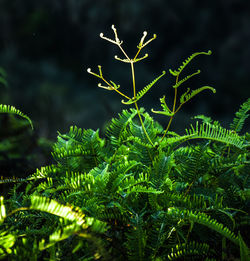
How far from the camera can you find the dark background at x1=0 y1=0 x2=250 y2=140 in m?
6.87

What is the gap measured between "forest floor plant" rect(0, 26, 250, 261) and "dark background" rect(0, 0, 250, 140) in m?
3.84

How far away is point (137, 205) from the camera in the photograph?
2.92 feet

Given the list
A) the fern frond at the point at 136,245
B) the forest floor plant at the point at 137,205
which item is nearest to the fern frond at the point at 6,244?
the forest floor plant at the point at 137,205

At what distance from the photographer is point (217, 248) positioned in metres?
0.88

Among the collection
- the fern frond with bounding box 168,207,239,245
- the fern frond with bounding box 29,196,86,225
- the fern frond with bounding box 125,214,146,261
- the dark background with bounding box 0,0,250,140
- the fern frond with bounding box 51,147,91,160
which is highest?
the dark background with bounding box 0,0,250,140

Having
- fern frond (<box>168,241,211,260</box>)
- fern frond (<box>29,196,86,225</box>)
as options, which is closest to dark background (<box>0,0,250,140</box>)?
fern frond (<box>168,241,211,260</box>)

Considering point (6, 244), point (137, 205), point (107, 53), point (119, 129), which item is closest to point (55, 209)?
point (6, 244)

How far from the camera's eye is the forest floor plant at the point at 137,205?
2.35 feet

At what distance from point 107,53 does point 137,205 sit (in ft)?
29.5

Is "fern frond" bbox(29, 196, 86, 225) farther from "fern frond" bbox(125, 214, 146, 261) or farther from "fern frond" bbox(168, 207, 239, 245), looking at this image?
"fern frond" bbox(168, 207, 239, 245)

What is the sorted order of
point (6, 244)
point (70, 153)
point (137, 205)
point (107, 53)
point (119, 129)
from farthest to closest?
point (107, 53)
point (119, 129)
point (70, 153)
point (137, 205)
point (6, 244)

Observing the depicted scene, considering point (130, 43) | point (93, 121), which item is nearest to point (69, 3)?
point (130, 43)

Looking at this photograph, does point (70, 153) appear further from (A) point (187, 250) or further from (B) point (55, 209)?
(A) point (187, 250)

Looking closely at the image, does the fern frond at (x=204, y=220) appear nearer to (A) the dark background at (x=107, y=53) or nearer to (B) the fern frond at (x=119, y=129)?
(B) the fern frond at (x=119, y=129)
